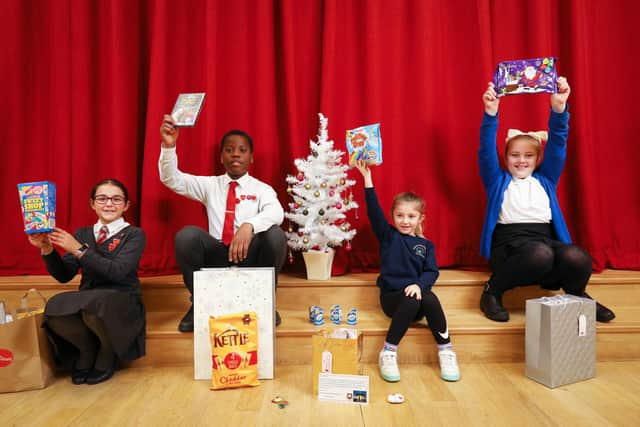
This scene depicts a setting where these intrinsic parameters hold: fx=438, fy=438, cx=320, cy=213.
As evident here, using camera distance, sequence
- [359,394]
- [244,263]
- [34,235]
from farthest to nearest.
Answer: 1. [244,263]
2. [34,235]
3. [359,394]

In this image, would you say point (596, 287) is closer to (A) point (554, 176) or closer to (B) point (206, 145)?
(A) point (554, 176)

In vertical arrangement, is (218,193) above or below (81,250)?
above

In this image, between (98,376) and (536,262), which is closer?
(98,376)

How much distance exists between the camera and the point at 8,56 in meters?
2.76

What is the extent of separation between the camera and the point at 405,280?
86.0 inches

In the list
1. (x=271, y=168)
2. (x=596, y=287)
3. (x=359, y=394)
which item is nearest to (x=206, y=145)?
(x=271, y=168)

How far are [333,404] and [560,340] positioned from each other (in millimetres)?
997

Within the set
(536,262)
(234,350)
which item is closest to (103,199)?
(234,350)

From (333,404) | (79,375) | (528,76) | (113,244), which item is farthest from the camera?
(528,76)


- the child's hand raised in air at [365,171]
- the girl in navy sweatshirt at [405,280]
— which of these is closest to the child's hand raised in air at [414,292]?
the girl in navy sweatshirt at [405,280]

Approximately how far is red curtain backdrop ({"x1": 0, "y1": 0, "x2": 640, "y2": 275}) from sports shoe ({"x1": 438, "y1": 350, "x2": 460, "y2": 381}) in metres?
0.87

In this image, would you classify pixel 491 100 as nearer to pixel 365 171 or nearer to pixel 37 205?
pixel 365 171

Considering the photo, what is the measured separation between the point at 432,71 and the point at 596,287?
1615mm

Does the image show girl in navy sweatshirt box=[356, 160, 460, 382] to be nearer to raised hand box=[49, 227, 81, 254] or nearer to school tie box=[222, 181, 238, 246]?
school tie box=[222, 181, 238, 246]
